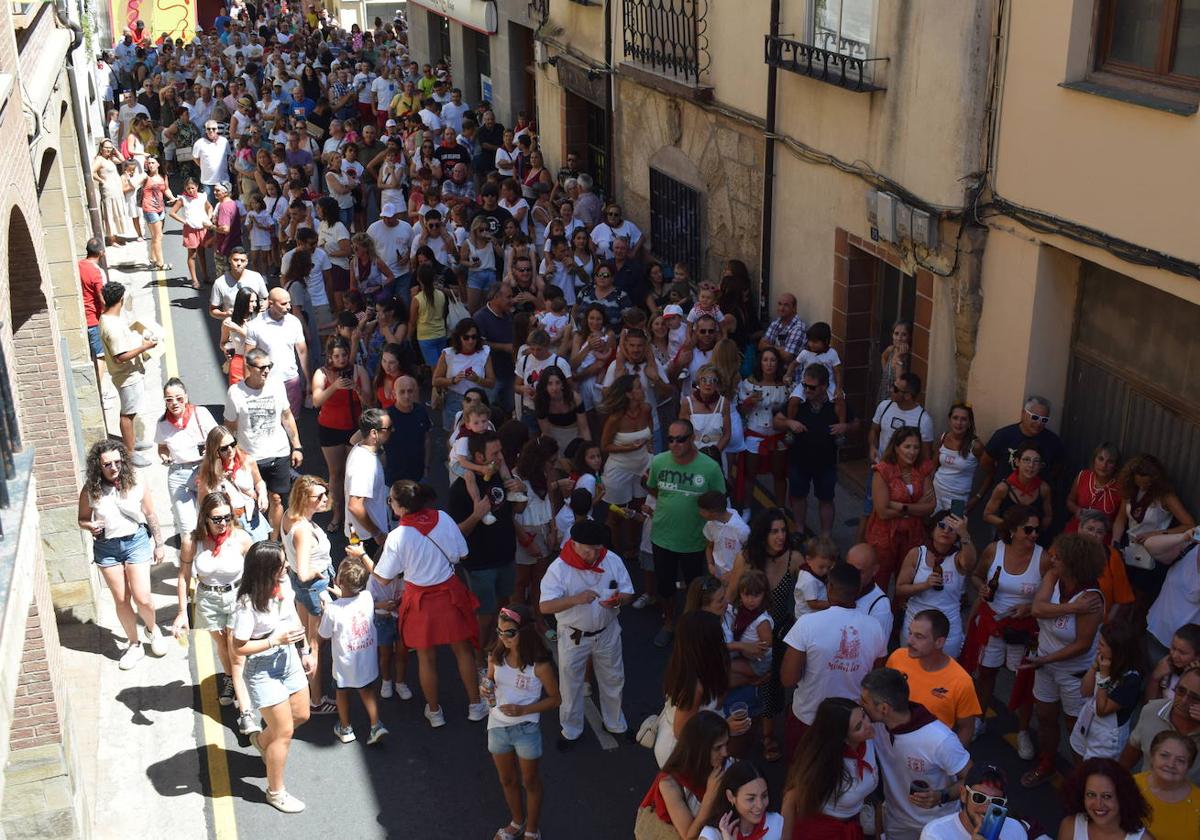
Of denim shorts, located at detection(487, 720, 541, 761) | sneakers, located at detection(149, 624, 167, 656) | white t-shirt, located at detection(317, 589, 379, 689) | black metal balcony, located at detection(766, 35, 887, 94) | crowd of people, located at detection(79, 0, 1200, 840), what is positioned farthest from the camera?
black metal balcony, located at detection(766, 35, 887, 94)

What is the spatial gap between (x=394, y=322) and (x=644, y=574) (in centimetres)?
372

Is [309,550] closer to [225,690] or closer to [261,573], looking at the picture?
[261,573]

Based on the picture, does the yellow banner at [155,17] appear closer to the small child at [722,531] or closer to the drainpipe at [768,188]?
the drainpipe at [768,188]

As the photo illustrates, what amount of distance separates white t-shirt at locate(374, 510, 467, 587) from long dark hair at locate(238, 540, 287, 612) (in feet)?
2.35

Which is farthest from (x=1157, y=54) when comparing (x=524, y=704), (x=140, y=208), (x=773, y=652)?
(x=140, y=208)

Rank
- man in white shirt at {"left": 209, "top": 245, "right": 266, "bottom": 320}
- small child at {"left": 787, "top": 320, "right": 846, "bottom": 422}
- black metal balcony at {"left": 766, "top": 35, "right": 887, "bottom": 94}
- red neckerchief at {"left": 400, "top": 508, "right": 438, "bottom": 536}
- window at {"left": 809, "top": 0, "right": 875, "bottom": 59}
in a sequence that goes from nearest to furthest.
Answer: red neckerchief at {"left": 400, "top": 508, "right": 438, "bottom": 536} < small child at {"left": 787, "top": 320, "right": 846, "bottom": 422} < black metal balcony at {"left": 766, "top": 35, "right": 887, "bottom": 94} < window at {"left": 809, "top": 0, "right": 875, "bottom": 59} < man in white shirt at {"left": 209, "top": 245, "right": 266, "bottom": 320}

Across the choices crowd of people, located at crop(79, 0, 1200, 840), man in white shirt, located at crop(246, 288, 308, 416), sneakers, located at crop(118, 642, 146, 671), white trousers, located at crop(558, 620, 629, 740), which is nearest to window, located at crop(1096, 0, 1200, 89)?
crowd of people, located at crop(79, 0, 1200, 840)

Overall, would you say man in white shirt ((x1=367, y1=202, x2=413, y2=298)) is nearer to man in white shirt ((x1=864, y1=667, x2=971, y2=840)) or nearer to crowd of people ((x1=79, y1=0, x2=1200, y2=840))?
crowd of people ((x1=79, y1=0, x2=1200, y2=840))

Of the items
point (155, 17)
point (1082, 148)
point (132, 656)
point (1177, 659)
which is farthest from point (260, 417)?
point (155, 17)

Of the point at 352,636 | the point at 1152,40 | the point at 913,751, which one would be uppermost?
the point at 1152,40

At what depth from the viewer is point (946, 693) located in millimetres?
6484

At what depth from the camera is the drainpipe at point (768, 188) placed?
493 inches

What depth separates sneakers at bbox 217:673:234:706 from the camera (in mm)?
8617

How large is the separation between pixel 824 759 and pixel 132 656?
5.45 metres
